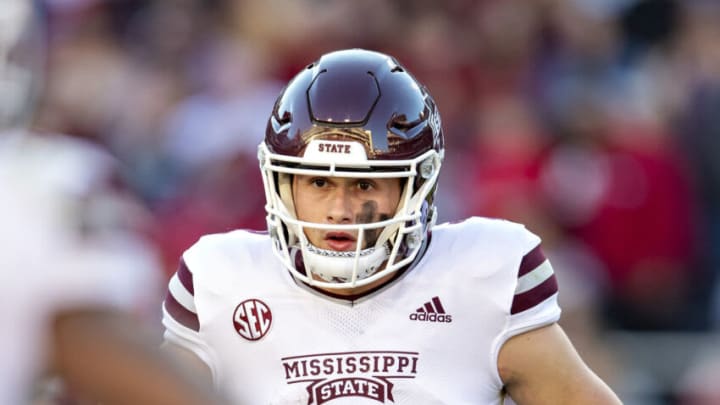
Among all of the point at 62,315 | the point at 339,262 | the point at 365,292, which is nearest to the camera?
the point at 62,315

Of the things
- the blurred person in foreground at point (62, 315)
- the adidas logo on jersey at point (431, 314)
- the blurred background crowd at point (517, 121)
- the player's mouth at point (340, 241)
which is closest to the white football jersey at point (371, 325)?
the adidas logo on jersey at point (431, 314)

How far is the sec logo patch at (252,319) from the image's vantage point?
329 cm

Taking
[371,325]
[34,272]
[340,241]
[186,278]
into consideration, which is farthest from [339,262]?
[34,272]

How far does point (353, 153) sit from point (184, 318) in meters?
0.53

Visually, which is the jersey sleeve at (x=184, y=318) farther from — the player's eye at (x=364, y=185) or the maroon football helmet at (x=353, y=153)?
the player's eye at (x=364, y=185)

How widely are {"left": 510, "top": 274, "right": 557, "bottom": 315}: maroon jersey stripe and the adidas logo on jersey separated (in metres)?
0.15

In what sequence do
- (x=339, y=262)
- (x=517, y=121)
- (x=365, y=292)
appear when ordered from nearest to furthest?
(x=339, y=262) < (x=365, y=292) < (x=517, y=121)

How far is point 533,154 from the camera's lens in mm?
6543

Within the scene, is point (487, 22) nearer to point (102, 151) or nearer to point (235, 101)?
point (235, 101)

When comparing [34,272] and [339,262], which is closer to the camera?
[34,272]

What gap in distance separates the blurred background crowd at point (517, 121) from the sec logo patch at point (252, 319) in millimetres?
2701

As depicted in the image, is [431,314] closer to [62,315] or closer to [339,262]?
[339,262]

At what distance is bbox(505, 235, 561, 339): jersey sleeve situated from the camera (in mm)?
3268

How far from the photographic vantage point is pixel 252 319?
3307 mm
